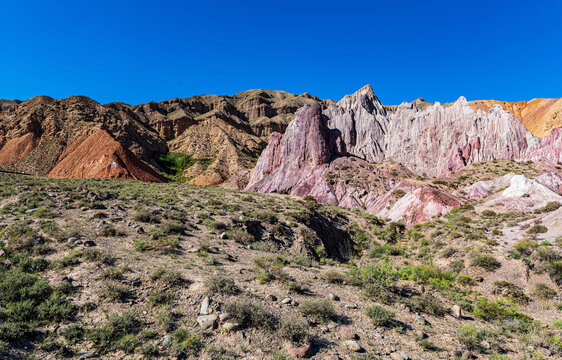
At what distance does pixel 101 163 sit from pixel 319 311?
71465 millimetres

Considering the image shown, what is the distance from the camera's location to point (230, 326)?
7492mm

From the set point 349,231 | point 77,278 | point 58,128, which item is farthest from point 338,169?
point 58,128

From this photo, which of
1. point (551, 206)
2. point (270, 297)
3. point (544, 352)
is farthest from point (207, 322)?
point (551, 206)

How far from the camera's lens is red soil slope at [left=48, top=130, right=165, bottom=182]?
6091 centimetres

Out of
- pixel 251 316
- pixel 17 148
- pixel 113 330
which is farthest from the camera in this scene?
pixel 17 148

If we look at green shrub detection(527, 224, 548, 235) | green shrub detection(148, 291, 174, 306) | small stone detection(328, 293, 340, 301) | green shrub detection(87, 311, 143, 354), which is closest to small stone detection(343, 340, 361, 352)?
small stone detection(328, 293, 340, 301)

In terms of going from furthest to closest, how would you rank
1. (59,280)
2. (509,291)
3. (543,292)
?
(509,291) < (543,292) < (59,280)

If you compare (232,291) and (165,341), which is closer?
(165,341)

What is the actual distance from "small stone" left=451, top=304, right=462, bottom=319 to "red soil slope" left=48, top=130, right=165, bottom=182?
64.9 metres

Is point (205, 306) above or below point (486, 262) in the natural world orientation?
below

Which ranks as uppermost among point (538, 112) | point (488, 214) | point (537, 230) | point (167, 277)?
point (538, 112)

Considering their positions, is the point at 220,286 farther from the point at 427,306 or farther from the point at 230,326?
the point at 427,306

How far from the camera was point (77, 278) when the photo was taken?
29.8 ft

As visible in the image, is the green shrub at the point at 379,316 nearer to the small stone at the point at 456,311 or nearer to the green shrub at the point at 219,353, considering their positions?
the small stone at the point at 456,311
